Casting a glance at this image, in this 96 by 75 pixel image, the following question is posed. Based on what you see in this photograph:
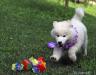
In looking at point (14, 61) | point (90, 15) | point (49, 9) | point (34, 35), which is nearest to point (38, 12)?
point (49, 9)

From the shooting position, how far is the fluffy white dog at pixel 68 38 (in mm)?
6129

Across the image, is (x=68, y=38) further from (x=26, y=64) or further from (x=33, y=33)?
(x=33, y=33)

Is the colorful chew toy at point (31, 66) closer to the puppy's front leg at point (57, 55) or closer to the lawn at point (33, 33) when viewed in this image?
the lawn at point (33, 33)

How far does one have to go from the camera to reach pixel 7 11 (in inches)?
479

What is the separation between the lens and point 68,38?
6.29 metres

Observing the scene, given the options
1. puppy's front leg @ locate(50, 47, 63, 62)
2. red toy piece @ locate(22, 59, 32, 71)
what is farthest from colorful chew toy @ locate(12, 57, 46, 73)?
puppy's front leg @ locate(50, 47, 63, 62)

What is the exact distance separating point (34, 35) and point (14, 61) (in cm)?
258

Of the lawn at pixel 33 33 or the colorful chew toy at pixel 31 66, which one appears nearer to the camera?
the colorful chew toy at pixel 31 66

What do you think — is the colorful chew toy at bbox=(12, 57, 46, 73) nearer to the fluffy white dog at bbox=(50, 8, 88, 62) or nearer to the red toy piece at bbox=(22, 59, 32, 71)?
the red toy piece at bbox=(22, 59, 32, 71)

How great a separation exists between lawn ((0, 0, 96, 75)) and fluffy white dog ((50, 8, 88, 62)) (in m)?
0.25

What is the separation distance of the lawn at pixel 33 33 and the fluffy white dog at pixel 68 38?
10.0 inches

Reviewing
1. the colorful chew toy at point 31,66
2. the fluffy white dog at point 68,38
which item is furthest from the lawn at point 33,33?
the fluffy white dog at point 68,38

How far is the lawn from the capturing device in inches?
257

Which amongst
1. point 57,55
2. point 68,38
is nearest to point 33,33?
point 57,55
